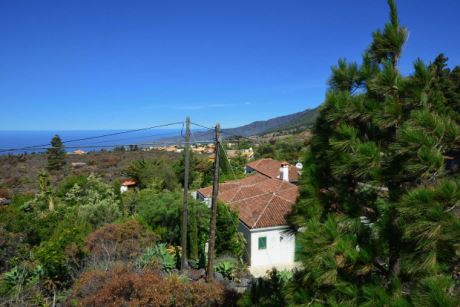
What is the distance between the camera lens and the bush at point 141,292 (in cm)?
825

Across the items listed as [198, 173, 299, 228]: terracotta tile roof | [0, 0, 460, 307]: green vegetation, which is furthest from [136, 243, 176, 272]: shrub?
[0, 0, 460, 307]: green vegetation

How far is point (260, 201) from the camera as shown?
21234mm

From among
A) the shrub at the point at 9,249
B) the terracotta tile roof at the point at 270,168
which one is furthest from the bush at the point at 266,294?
the terracotta tile roof at the point at 270,168

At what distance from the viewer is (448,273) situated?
9.66 feet

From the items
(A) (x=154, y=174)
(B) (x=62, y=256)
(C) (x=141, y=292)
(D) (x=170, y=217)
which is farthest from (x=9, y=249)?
(A) (x=154, y=174)

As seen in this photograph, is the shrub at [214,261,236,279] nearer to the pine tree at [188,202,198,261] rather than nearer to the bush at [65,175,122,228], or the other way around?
the pine tree at [188,202,198,261]

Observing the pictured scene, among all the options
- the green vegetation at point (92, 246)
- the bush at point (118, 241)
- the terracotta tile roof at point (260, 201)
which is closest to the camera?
the green vegetation at point (92, 246)

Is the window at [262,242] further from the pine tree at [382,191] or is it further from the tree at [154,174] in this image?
the tree at [154,174]

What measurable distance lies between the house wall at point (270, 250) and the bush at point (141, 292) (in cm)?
899

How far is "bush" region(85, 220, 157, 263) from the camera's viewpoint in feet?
45.9

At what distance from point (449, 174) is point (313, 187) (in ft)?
4.64

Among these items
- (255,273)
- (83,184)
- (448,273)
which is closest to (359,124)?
(448,273)

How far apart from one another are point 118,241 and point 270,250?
849cm

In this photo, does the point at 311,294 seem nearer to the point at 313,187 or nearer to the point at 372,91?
the point at 313,187
